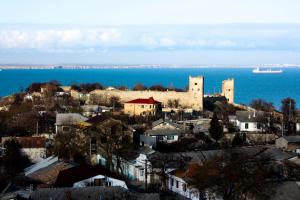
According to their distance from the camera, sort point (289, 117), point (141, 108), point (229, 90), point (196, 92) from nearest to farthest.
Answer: point (289, 117), point (141, 108), point (196, 92), point (229, 90)

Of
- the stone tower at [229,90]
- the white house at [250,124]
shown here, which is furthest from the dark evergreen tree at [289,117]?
the stone tower at [229,90]

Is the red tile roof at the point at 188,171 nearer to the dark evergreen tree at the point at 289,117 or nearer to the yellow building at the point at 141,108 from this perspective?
the dark evergreen tree at the point at 289,117

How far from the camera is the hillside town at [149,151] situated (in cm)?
2030

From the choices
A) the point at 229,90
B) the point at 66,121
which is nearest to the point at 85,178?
the point at 66,121

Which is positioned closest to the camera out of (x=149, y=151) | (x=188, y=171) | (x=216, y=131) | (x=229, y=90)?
(x=188, y=171)

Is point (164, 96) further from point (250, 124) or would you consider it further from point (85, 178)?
point (85, 178)

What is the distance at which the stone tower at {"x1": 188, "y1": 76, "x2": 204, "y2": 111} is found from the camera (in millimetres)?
56969

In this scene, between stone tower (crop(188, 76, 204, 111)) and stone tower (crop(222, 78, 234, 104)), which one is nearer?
stone tower (crop(188, 76, 204, 111))

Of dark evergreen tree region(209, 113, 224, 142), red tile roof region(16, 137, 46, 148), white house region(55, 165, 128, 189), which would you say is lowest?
white house region(55, 165, 128, 189)

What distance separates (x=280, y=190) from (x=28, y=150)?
57.0 ft

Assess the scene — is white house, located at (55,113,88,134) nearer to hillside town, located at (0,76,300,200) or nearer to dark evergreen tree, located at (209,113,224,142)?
hillside town, located at (0,76,300,200)

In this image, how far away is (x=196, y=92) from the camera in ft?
189

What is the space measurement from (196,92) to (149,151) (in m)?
27.7

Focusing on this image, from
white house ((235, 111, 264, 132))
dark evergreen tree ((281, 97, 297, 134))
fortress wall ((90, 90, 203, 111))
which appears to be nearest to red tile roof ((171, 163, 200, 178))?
white house ((235, 111, 264, 132))
